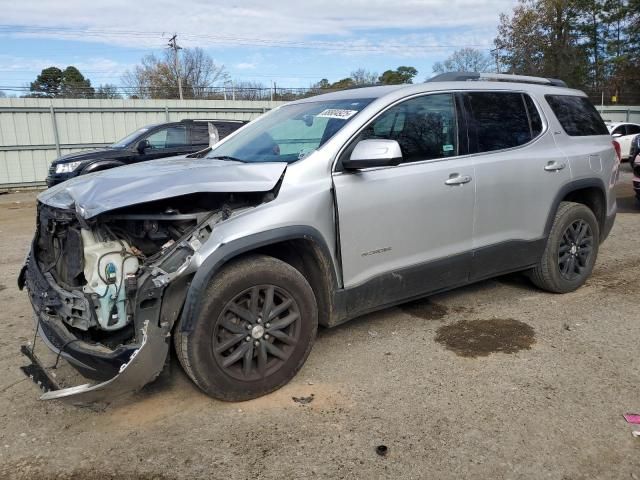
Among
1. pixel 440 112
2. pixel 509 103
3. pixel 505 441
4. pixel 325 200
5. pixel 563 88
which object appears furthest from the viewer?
pixel 563 88

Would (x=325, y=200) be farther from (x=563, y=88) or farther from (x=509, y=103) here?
(x=563, y=88)

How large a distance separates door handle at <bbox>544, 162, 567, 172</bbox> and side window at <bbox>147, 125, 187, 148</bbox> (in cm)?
791

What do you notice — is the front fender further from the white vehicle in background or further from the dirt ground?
the white vehicle in background

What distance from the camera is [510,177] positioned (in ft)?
14.0

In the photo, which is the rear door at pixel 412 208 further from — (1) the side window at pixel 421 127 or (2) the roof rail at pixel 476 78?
(2) the roof rail at pixel 476 78

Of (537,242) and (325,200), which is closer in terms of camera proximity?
(325,200)

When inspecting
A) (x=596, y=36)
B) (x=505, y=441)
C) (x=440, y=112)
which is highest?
(x=596, y=36)

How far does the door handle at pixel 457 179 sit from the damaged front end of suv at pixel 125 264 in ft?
4.44

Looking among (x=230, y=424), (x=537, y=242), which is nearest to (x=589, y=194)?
(x=537, y=242)

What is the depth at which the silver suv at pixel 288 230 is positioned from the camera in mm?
2885

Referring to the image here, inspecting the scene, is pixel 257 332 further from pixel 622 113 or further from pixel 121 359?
pixel 622 113

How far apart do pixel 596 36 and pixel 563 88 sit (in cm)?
4121

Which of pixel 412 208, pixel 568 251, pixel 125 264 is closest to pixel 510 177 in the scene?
pixel 412 208

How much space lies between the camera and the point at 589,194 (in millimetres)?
5109
